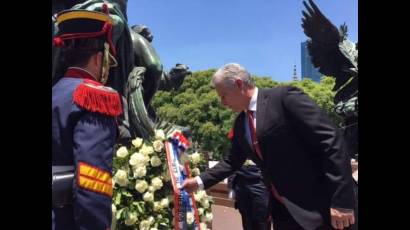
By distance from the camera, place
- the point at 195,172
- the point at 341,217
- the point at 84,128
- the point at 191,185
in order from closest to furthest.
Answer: the point at 84,128 → the point at 341,217 → the point at 191,185 → the point at 195,172

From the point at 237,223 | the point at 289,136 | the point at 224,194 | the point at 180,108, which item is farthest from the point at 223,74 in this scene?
the point at 180,108

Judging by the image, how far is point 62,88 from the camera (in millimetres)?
2238

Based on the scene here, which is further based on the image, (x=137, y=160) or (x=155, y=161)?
(x=155, y=161)

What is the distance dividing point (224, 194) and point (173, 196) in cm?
754

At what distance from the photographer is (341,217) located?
2465 millimetres

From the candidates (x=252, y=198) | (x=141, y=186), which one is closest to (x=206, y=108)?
(x=252, y=198)

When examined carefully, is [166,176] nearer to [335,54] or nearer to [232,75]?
[232,75]

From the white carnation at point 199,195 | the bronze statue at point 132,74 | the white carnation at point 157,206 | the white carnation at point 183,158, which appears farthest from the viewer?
the bronze statue at point 132,74

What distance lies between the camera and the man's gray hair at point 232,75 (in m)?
2.86

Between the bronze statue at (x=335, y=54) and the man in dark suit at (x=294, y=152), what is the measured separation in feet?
13.3

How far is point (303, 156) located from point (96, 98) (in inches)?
47.4

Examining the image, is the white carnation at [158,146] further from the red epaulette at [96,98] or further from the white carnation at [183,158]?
the red epaulette at [96,98]

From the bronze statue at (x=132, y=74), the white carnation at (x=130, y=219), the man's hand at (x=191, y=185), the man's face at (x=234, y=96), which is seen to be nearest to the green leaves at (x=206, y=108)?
the bronze statue at (x=132, y=74)

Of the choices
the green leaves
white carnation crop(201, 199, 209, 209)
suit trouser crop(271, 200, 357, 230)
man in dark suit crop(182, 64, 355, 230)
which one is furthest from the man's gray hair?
the green leaves
